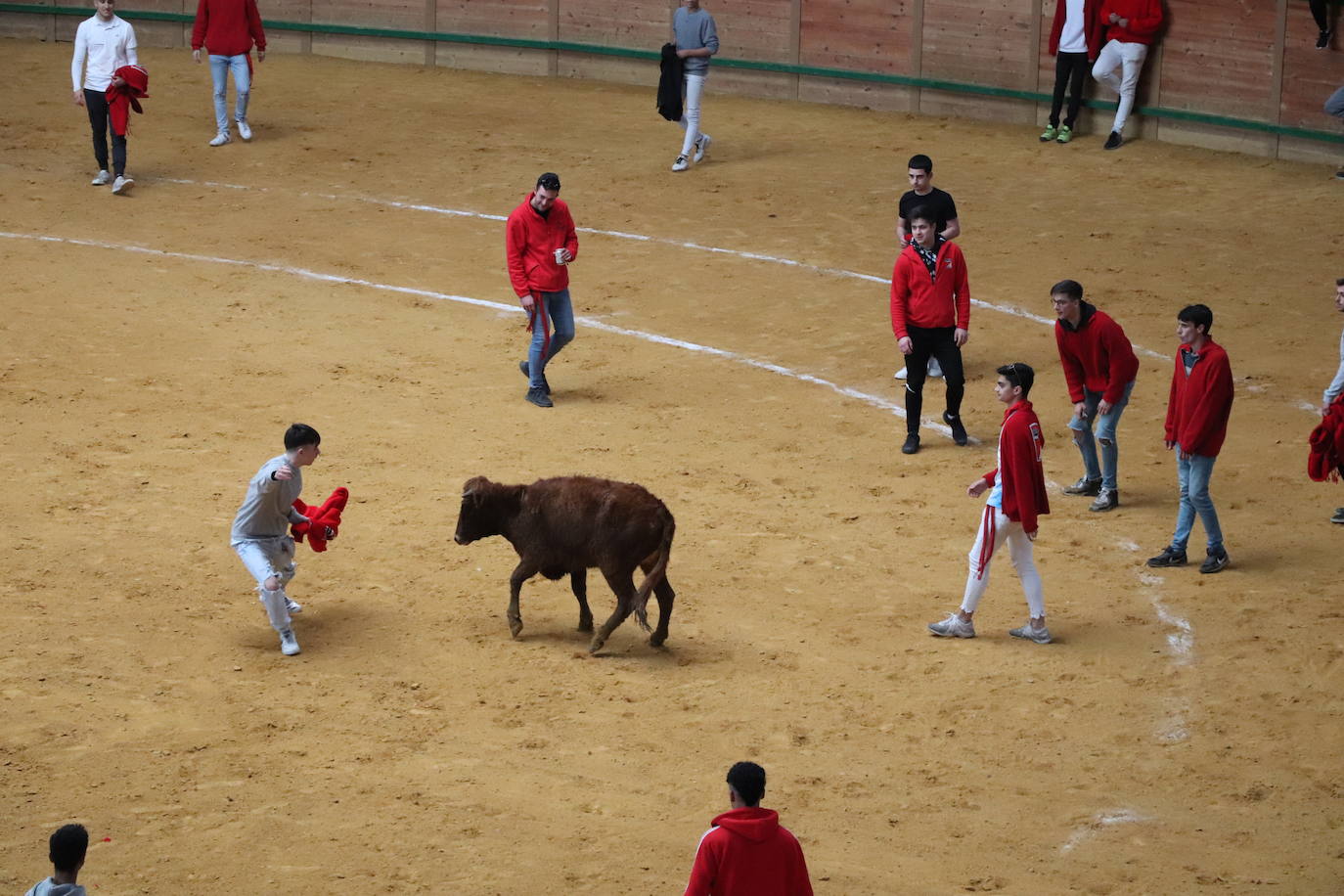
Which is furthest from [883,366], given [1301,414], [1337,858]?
[1337,858]

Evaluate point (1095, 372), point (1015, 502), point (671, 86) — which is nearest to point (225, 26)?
point (671, 86)

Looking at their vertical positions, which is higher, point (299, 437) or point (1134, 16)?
point (1134, 16)

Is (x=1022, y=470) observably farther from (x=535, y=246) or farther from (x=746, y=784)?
(x=535, y=246)

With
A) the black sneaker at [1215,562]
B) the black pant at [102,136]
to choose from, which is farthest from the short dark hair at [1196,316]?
the black pant at [102,136]

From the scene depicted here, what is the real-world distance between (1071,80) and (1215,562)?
13.9m

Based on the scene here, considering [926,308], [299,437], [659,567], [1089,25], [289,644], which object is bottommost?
[289,644]

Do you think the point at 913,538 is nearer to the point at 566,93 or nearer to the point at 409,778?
the point at 409,778

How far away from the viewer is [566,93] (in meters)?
28.2

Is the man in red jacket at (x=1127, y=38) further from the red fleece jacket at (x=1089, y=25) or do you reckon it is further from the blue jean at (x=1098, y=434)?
the blue jean at (x=1098, y=434)

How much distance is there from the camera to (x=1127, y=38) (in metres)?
24.1

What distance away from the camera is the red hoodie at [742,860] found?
680cm

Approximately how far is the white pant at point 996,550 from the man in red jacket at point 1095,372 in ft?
8.48

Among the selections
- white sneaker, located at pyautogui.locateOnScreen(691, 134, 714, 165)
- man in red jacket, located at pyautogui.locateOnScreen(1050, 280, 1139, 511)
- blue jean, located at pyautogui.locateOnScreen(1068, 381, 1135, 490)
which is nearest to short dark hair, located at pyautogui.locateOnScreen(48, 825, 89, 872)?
man in red jacket, located at pyautogui.locateOnScreen(1050, 280, 1139, 511)

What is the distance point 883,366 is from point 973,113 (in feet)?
33.8
